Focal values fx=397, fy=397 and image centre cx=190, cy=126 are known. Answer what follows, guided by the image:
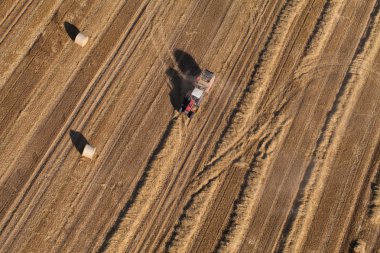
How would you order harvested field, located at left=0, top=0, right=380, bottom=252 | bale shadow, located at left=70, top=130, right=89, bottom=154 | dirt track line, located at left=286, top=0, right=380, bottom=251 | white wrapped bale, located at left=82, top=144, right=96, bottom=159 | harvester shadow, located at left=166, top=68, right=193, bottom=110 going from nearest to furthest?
1. harvested field, located at left=0, top=0, right=380, bottom=252
2. dirt track line, located at left=286, top=0, right=380, bottom=251
3. white wrapped bale, located at left=82, top=144, right=96, bottom=159
4. bale shadow, located at left=70, top=130, right=89, bottom=154
5. harvester shadow, located at left=166, top=68, right=193, bottom=110

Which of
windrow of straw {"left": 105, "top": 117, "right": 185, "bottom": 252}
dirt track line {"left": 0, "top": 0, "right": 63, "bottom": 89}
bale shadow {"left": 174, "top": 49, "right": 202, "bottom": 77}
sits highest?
bale shadow {"left": 174, "top": 49, "right": 202, "bottom": 77}

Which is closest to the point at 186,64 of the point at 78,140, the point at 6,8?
the point at 78,140

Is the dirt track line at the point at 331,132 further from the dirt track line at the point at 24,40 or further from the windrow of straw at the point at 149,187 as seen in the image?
the dirt track line at the point at 24,40

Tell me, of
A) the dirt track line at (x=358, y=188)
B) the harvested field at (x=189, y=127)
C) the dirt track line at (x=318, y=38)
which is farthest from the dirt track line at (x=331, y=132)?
the dirt track line at (x=318, y=38)

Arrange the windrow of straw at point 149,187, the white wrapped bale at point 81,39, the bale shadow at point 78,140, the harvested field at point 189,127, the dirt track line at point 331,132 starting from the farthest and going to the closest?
1. the white wrapped bale at point 81,39
2. the bale shadow at point 78,140
3. the dirt track line at point 331,132
4. the harvested field at point 189,127
5. the windrow of straw at point 149,187

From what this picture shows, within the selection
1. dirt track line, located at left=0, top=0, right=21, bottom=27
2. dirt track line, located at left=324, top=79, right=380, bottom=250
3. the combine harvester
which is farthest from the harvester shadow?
dirt track line, located at left=0, top=0, right=21, bottom=27

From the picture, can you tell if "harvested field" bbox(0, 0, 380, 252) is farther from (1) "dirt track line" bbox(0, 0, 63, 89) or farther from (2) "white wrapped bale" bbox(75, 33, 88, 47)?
(2) "white wrapped bale" bbox(75, 33, 88, 47)
